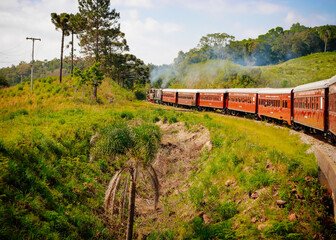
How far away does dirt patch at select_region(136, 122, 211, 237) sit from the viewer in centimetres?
1426

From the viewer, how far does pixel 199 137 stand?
20312 mm

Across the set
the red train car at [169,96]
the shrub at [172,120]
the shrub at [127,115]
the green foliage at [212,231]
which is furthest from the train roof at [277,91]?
the red train car at [169,96]

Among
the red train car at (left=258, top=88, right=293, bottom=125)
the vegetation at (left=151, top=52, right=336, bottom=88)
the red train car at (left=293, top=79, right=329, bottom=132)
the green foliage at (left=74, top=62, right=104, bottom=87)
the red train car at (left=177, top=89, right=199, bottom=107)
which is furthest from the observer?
the vegetation at (left=151, top=52, right=336, bottom=88)

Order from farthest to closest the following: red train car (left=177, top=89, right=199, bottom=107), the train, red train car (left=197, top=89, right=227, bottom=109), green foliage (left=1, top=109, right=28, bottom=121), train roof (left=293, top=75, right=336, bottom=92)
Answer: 1. red train car (left=177, top=89, right=199, bottom=107)
2. red train car (left=197, top=89, right=227, bottom=109)
3. green foliage (left=1, top=109, right=28, bottom=121)
4. the train
5. train roof (left=293, top=75, right=336, bottom=92)

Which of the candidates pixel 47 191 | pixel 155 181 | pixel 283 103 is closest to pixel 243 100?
pixel 283 103

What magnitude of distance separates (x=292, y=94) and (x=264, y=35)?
85.3 m

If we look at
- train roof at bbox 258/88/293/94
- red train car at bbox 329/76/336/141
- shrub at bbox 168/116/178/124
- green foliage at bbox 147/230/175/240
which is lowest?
green foliage at bbox 147/230/175/240

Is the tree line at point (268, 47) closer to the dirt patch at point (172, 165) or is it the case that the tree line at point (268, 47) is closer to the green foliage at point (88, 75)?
the green foliage at point (88, 75)

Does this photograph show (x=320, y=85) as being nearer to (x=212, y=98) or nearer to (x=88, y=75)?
(x=212, y=98)

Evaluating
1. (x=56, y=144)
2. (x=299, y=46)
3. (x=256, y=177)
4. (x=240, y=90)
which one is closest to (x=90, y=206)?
(x=56, y=144)

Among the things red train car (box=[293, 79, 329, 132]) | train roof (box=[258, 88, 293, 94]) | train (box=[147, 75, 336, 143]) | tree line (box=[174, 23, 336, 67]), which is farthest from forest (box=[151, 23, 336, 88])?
red train car (box=[293, 79, 329, 132])

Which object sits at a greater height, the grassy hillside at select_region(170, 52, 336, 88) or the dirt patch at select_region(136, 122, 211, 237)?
the grassy hillside at select_region(170, 52, 336, 88)

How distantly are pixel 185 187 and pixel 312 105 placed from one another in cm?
916

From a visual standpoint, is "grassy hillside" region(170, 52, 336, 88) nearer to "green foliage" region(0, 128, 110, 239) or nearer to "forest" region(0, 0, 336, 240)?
"forest" region(0, 0, 336, 240)
